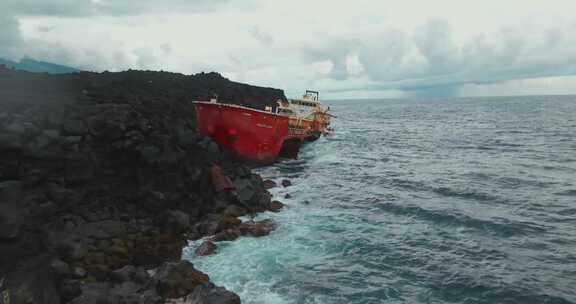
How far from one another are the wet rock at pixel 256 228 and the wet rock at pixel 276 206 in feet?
9.53

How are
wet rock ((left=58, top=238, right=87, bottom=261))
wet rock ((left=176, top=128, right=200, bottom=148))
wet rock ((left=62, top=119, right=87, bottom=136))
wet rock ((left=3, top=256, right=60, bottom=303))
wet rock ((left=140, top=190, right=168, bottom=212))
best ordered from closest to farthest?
wet rock ((left=3, top=256, right=60, bottom=303)) → wet rock ((left=58, top=238, right=87, bottom=261)) → wet rock ((left=62, top=119, right=87, bottom=136)) → wet rock ((left=140, top=190, right=168, bottom=212)) → wet rock ((left=176, top=128, right=200, bottom=148))

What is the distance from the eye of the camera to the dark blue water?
1348cm

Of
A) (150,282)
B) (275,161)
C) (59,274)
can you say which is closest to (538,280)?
(150,282)

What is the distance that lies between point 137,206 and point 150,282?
596 cm

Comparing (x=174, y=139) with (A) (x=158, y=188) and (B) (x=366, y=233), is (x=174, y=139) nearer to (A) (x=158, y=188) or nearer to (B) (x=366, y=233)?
(A) (x=158, y=188)

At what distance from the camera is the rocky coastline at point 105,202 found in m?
11.3

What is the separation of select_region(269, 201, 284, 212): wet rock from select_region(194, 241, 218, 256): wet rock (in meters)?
6.33

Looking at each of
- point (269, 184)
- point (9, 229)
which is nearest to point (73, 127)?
point (9, 229)

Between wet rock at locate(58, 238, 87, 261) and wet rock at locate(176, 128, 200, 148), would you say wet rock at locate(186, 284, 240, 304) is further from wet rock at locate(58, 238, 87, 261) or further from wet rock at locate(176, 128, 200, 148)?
wet rock at locate(176, 128, 200, 148)

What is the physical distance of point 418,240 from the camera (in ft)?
58.9

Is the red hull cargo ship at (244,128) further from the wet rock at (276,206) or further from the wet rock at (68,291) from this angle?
the wet rock at (68,291)

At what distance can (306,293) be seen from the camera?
1321 centimetres

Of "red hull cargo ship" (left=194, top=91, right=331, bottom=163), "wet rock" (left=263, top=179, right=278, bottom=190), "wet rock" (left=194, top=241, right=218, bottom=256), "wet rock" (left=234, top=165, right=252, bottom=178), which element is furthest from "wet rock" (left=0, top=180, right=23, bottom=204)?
"red hull cargo ship" (left=194, top=91, right=331, bottom=163)

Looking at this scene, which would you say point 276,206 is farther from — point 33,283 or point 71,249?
point 33,283
